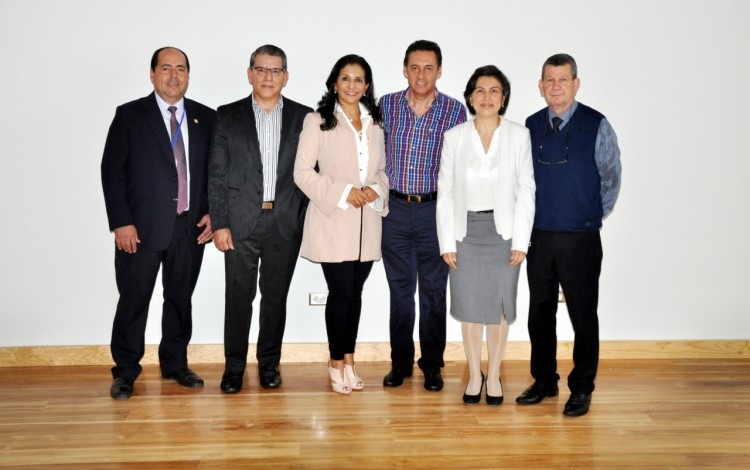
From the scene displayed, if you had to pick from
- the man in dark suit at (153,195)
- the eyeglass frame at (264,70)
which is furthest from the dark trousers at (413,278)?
the man in dark suit at (153,195)

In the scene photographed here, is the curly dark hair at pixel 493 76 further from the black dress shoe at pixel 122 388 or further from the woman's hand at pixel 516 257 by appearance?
the black dress shoe at pixel 122 388

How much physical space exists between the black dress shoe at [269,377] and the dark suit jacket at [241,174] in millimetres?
727

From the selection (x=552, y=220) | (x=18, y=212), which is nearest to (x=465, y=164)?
(x=552, y=220)

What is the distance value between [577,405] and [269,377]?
5.09 ft

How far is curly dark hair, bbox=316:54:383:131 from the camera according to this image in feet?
11.9

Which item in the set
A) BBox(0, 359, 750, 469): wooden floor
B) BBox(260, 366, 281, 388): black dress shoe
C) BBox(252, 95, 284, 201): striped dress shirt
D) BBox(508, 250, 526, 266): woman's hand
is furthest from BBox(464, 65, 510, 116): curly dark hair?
BBox(260, 366, 281, 388): black dress shoe

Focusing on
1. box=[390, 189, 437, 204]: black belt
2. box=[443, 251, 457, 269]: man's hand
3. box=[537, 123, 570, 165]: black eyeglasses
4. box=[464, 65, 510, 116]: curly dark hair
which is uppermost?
box=[464, 65, 510, 116]: curly dark hair

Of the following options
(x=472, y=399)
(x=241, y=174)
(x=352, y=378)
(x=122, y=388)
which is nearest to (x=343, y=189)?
(x=241, y=174)

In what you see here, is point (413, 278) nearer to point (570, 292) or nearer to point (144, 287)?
point (570, 292)

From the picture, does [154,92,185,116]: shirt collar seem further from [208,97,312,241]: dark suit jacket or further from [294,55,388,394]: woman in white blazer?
[294,55,388,394]: woman in white blazer

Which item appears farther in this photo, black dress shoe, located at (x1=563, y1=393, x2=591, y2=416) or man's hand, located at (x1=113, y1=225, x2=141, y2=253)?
man's hand, located at (x1=113, y1=225, x2=141, y2=253)

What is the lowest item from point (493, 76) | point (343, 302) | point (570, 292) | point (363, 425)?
point (363, 425)

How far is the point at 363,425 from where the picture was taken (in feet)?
11.0

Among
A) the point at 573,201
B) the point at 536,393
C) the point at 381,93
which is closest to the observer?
the point at 573,201
